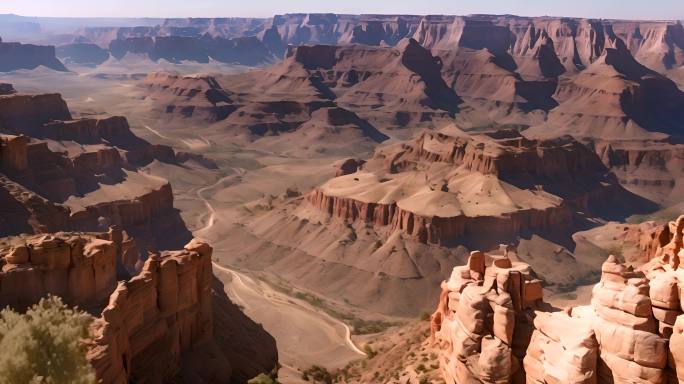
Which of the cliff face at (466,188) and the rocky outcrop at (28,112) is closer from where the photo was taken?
the cliff face at (466,188)

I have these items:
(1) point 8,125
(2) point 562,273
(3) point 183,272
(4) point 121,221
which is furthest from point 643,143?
(3) point 183,272

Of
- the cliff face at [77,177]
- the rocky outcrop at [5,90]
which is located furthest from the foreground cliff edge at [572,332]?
the rocky outcrop at [5,90]

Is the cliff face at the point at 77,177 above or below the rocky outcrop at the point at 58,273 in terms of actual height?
below

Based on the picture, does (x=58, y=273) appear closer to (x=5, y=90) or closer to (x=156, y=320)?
(x=156, y=320)

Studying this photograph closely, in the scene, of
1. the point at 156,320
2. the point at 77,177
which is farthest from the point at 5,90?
the point at 156,320

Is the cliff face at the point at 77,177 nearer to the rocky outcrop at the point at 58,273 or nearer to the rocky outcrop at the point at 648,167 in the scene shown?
the rocky outcrop at the point at 58,273
